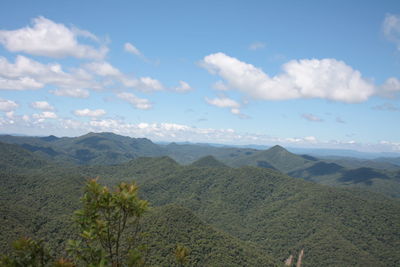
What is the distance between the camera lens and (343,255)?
120m

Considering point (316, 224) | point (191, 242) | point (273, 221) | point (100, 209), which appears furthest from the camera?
point (273, 221)

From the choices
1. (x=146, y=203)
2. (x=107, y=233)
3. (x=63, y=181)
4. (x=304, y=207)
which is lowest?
(x=304, y=207)

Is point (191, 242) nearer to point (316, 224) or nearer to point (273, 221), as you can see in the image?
point (273, 221)

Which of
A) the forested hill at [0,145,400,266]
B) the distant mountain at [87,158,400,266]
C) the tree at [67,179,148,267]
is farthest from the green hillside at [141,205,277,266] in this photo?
the tree at [67,179,148,267]

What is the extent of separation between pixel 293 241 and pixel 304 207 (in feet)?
93.1

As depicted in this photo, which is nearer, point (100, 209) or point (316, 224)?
point (100, 209)

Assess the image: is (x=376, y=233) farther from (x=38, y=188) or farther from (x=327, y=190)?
(x=38, y=188)

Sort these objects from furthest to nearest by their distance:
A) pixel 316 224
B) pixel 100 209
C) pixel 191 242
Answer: pixel 316 224 < pixel 191 242 < pixel 100 209

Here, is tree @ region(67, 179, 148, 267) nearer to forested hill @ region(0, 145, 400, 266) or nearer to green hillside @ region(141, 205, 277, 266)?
green hillside @ region(141, 205, 277, 266)

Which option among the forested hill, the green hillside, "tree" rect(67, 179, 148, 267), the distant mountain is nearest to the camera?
"tree" rect(67, 179, 148, 267)

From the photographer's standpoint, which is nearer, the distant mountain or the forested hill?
the forested hill

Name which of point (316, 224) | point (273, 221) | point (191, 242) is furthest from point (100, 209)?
point (273, 221)

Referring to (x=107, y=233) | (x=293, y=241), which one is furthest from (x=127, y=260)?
(x=293, y=241)

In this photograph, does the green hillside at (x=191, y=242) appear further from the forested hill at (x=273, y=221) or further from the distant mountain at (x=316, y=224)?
the distant mountain at (x=316, y=224)
